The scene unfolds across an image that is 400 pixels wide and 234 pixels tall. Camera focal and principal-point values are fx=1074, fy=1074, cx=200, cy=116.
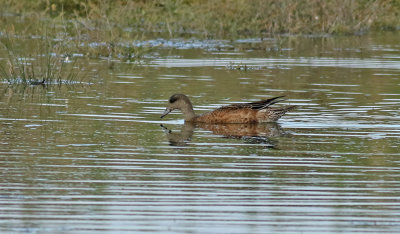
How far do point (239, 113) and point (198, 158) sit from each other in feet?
10.5

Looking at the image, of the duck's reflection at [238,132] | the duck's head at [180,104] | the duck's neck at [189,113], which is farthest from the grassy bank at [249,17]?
the duck's reflection at [238,132]

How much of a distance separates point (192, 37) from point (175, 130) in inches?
628

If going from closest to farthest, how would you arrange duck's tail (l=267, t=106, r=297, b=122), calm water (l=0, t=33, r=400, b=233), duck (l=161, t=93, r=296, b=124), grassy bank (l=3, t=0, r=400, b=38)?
calm water (l=0, t=33, r=400, b=233) < duck (l=161, t=93, r=296, b=124) < duck's tail (l=267, t=106, r=297, b=122) < grassy bank (l=3, t=0, r=400, b=38)

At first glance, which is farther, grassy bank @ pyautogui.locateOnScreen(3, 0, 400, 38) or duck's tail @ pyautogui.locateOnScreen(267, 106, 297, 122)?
grassy bank @ pyautogui.locateOnScreen(3, 0, 400, 38)

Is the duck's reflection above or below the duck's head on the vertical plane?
below

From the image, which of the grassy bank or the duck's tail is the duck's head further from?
the grassy bank

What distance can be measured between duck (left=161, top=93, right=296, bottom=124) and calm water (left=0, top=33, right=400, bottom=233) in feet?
0.61

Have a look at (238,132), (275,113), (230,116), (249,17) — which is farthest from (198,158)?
(249,17)

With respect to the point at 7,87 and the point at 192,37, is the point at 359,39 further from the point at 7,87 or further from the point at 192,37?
the point at 7,87

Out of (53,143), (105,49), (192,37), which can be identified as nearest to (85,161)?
(53,143)

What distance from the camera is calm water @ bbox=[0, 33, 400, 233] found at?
801cm

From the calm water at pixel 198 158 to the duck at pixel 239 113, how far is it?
0.61ft

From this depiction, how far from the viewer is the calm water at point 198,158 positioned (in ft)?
26.3

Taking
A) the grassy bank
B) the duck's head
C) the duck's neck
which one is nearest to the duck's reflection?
the duck's neck
